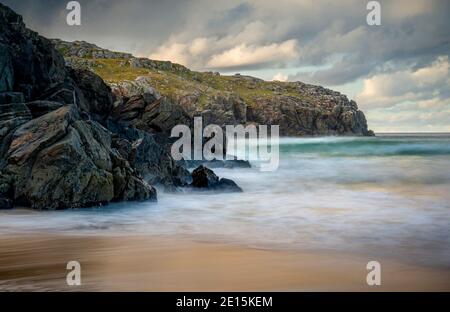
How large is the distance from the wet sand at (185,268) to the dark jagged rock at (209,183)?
10.00 metres

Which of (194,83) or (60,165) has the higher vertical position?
(194,83)

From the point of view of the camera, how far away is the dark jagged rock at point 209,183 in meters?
22.0

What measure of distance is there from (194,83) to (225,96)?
15629 mm

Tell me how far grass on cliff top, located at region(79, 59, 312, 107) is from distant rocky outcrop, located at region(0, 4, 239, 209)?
87.1m

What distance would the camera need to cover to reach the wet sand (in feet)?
26.7

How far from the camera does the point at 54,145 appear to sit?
1534 cm

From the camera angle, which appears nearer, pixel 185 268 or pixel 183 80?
pixel 185 268

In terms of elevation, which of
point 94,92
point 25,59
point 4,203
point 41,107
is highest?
point 25,59

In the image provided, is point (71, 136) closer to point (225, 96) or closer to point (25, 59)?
point (25, 59)

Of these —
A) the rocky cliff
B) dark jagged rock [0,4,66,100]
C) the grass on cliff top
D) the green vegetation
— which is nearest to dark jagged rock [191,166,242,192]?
dark jagged rock [0,4,66,100]

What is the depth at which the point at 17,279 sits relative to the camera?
834 centimetres

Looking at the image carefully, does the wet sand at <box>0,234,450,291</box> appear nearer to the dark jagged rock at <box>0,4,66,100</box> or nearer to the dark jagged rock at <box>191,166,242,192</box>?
the dark jagged rock at <box>0,4,66,100</box>
